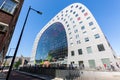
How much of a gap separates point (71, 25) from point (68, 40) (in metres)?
7.53

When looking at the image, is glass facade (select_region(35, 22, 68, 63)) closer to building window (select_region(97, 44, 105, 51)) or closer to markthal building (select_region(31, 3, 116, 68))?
markthal building (select_region(31, 3, 116, 68))

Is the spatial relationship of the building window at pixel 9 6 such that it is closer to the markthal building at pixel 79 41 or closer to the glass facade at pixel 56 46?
the markthal building at pixel 79 41

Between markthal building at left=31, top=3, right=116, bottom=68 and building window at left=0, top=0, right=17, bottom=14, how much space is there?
26552 millimetres

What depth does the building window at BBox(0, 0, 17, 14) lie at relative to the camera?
10.3 meters

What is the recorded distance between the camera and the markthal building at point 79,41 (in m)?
32.5

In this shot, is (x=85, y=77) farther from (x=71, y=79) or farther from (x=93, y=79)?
(x=71, y=79)

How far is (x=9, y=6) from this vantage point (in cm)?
1120

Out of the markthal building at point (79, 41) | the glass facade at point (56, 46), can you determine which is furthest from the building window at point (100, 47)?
the glass facade at point (56, 46)

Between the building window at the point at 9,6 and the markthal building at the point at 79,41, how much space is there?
2655 cm

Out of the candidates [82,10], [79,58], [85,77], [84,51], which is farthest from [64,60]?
[85,77]

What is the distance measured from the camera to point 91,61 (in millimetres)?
33812

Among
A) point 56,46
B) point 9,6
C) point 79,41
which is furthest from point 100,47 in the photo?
point 9,6

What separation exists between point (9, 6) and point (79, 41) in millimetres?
32345

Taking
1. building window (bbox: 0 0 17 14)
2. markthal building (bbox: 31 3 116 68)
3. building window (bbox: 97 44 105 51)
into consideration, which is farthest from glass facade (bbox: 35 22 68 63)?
building window (bbox: 0 0 17 14)
